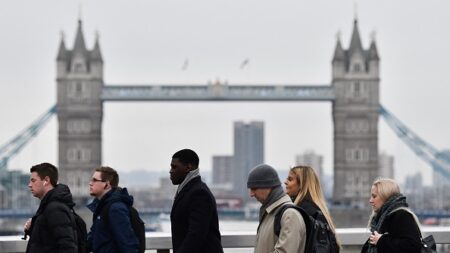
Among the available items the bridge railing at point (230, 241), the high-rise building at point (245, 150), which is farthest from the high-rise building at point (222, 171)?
the bridge railing at point (230, 241)

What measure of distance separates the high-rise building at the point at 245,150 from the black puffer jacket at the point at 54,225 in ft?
271

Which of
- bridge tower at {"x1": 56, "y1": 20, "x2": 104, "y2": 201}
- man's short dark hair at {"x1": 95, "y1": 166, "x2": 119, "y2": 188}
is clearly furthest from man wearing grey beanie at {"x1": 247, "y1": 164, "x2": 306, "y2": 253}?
bridge tower at {"x1": 56, "y1": 20, "x2": 104, "y2": 201}

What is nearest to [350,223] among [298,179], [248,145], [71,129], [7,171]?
[71,129]

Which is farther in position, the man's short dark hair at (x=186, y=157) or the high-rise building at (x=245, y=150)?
the high-rise building at (x=245, y=150)

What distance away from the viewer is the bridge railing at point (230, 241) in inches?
183

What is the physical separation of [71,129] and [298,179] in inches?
2105

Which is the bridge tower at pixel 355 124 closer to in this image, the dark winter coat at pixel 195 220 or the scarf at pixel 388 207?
the scarf at pixel 388 207

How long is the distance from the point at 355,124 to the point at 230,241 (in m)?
51.9

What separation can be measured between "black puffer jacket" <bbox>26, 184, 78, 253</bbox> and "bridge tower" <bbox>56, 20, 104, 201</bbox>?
172 feet

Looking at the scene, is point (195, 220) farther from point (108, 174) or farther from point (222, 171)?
point (222, 171)

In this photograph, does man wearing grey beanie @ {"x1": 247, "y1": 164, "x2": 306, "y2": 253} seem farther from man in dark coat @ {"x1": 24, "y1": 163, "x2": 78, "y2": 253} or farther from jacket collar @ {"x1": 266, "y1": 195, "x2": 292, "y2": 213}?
man in dark coat @ {"x1": 24, "y1": 163, "x2": 78, "y2": 253}

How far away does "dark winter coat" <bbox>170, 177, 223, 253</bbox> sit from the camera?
4.20m

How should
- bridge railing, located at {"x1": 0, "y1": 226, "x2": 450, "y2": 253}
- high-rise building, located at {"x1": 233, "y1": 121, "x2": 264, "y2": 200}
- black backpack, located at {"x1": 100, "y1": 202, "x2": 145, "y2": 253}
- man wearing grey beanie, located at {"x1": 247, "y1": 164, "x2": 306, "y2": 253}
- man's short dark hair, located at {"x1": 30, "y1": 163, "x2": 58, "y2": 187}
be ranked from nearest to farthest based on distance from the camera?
man wearing grey beanie, located at {"x1": 247, "y1": 164, "x2": 306, "y2": 253}, man's short dark hair, located at {"x1": 30, "y1": 163, "x2": 58, "y2": 187}, black backpack, located at {"x1": 100, "y1": 202, "x2": 145, "y2": 253}, bridge railing, located at {"x1": 0, "y1": 226, "x2": 450, "y2": 253}, high-rise building, located at {"x1": 233, "y1": 121, "x2": 264, "y2": 200}

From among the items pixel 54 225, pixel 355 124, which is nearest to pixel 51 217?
pixel 54 225
